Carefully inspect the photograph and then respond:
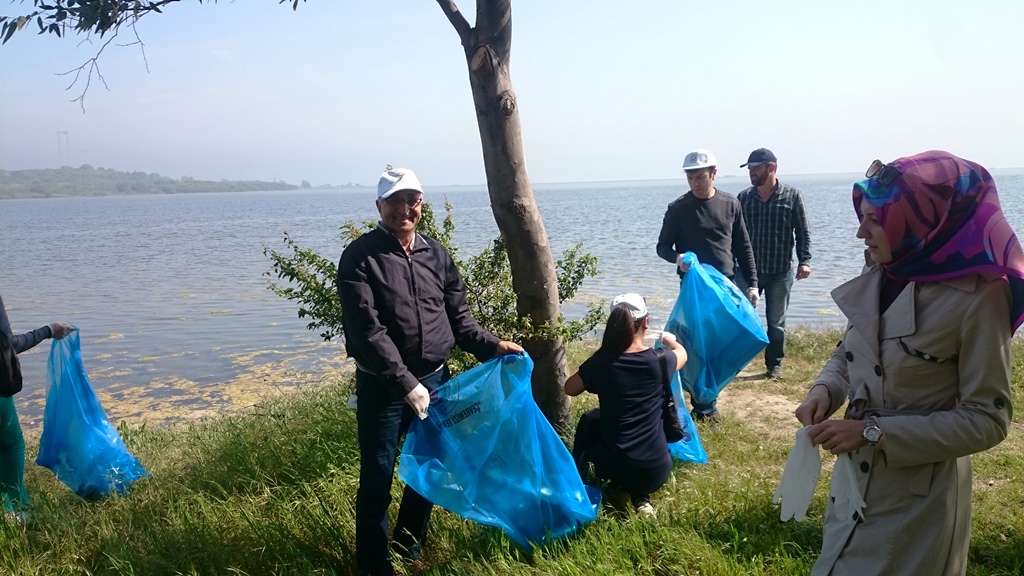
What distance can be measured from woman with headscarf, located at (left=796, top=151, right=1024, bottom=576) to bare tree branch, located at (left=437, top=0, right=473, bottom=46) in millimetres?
Result: 2430

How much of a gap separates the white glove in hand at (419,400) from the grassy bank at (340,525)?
638 millimetres

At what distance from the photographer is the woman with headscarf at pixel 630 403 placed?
136 inches

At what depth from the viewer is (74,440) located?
445 centimetres

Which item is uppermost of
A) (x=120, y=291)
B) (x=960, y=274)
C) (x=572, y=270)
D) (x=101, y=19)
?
(x=101, y=19)

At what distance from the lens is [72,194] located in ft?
456

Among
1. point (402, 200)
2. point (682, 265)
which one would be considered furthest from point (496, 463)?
point (682, 265)

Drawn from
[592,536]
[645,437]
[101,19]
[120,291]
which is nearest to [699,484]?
[645,437]

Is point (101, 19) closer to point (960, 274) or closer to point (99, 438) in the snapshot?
point (99, 438)

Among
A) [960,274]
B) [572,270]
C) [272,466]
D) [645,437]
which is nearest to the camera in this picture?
[960,274]

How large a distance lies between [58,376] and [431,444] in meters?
2.74

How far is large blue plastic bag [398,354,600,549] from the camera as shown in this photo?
3098 millimetres

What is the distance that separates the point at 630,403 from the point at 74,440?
3.28 metres

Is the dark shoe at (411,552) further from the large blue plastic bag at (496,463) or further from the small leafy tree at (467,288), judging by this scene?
the small leafy tree at (467,288)

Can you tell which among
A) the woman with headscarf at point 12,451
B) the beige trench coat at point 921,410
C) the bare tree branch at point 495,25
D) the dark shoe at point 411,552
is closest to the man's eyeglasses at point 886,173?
the beige trench coat at point 921,410
